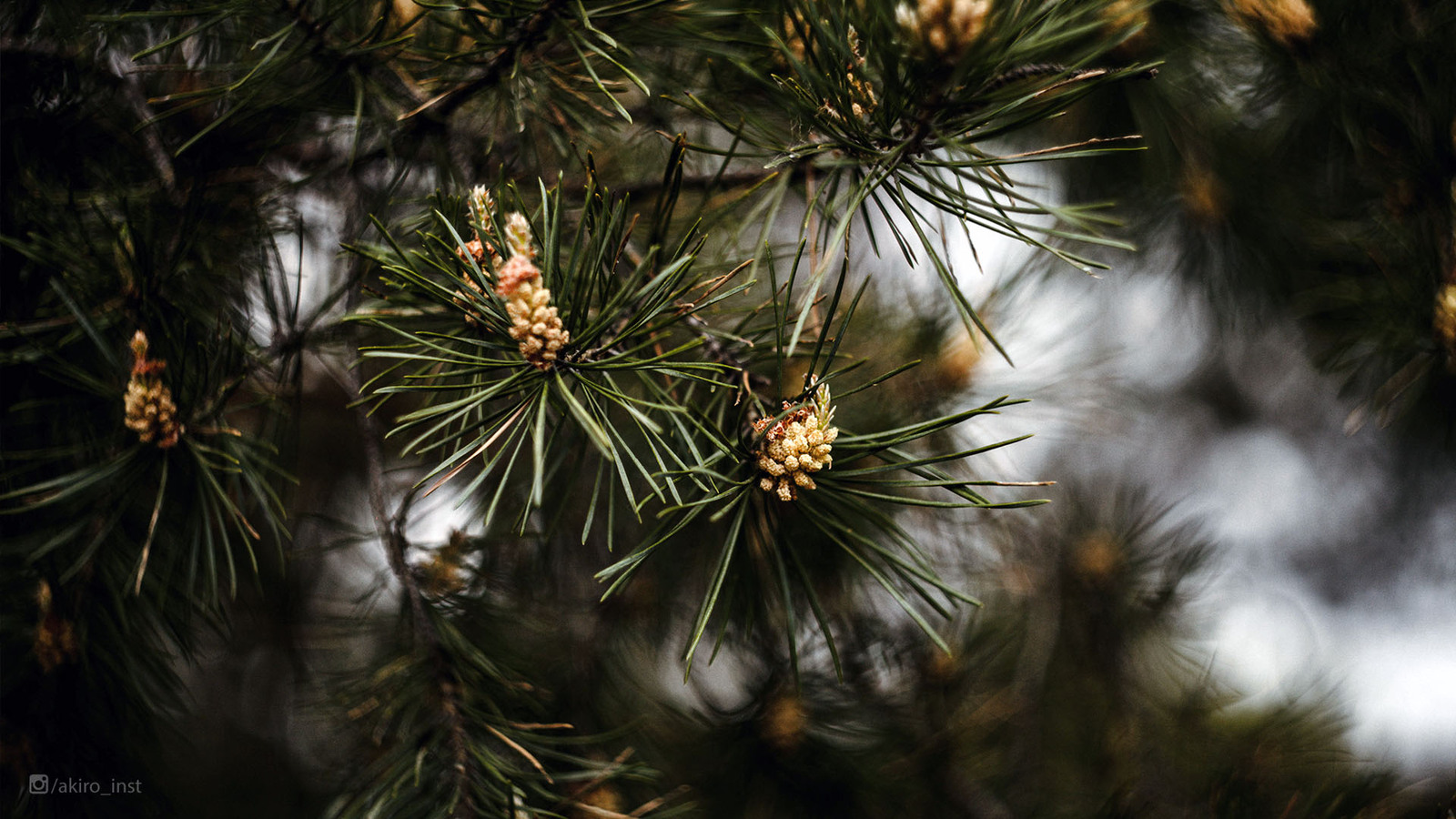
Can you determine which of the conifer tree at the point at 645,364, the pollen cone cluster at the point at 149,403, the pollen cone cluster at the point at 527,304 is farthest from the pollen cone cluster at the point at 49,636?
the pollen cone cluster at the point at 527,304

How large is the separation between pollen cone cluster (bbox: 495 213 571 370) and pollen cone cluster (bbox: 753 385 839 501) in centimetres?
10

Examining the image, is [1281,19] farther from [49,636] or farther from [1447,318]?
[49,636]

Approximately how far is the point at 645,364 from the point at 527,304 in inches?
2.3

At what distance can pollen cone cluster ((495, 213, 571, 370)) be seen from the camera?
0.96 feet

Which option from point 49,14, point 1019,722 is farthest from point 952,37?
point 1019,722

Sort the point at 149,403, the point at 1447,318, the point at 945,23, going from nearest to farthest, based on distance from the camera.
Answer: the point at 945,23 < the point at 149,403 < the point at 1447,318

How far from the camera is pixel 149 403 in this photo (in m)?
0.42

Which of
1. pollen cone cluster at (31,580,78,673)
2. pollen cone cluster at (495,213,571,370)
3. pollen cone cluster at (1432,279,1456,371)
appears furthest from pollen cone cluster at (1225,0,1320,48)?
pollen cone cluster at (31,580,78,673)

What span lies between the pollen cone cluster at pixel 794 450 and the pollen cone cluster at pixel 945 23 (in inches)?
5.8

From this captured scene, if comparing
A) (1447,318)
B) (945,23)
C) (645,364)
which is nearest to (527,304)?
(645,364)

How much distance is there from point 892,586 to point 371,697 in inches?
16.5

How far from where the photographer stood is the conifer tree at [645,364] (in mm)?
320

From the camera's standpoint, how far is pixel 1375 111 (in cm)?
65

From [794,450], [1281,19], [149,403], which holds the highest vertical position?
[1281,19]
